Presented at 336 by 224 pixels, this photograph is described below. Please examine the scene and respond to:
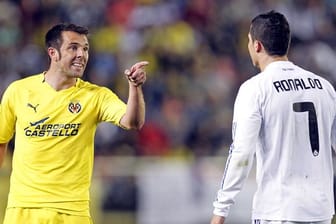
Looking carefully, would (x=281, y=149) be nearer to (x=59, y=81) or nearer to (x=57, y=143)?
(x=57, y=143)

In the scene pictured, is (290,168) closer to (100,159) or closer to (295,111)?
(295,111)

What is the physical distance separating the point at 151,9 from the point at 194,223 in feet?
17.1

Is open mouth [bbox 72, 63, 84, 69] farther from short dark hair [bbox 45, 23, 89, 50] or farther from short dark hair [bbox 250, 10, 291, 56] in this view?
short dark hair [bbox 250, 10, 291, 56]

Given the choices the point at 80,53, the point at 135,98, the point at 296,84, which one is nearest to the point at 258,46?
the point at 296,84

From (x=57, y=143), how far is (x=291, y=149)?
5.60 feet

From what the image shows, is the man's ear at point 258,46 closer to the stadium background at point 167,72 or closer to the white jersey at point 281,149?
the white jersey at point 281,149

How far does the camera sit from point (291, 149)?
6.72 m

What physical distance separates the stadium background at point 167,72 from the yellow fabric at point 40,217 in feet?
19.1

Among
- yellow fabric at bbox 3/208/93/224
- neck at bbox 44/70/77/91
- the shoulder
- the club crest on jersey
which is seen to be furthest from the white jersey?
the shoulder

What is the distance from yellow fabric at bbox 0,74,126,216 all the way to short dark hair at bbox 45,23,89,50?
0.33 m

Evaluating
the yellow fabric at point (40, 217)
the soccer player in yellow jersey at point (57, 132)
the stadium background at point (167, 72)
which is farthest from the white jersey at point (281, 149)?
the stadium background at point (167, 72)

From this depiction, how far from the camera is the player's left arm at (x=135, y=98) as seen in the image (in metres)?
7.04

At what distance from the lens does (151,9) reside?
1781cm

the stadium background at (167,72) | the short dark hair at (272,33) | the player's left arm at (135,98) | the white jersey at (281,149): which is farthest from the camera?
the stadium background at (167,72)
